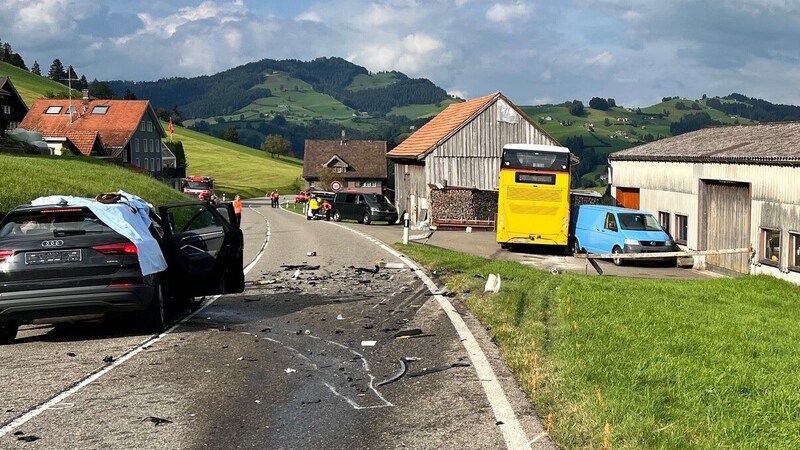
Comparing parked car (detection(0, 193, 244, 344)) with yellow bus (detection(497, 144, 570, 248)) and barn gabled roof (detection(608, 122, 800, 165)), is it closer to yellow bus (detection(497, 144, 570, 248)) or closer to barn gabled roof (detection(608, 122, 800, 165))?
barn gabled roof (detection(608, 122, 800, 165))

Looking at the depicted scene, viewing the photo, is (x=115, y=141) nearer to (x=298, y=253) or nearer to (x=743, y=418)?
(x=298, y=253)

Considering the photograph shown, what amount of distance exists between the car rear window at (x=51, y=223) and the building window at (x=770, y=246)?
783 inches

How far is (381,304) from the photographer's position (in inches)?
526

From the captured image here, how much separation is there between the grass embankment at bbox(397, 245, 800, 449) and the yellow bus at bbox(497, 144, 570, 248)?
14.3m

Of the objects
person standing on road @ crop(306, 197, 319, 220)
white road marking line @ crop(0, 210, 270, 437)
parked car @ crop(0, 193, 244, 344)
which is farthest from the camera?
person standing on road @ crop(306, 197, 319, 220)

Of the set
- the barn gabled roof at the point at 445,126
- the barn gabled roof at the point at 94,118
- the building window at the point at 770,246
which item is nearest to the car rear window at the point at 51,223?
the building window at the point at 770,246

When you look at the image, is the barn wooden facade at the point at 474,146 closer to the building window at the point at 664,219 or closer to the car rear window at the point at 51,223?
the building window at the point at 664,219

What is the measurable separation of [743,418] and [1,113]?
58.6 meters

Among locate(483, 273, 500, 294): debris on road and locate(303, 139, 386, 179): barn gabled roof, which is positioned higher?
locate(303, 139, 386, 179): barn gabled roof

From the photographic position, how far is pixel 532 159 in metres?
31.3

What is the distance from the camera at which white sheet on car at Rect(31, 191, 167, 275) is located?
1025 cm

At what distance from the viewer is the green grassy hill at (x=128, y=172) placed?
36.0 meters

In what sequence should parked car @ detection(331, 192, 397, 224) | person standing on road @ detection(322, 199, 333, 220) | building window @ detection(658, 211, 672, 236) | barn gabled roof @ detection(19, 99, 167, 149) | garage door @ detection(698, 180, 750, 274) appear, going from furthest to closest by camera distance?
barn gabled roof @ detection(19, 99, 167, 149) < person standing on road @ detection(322, 199, 333, 220) < parked car @ detection(331, 192, 397, 224) < building window @ detection(658, 211, 672, 236) < garage door @ detection(698, 180, 750, 274)

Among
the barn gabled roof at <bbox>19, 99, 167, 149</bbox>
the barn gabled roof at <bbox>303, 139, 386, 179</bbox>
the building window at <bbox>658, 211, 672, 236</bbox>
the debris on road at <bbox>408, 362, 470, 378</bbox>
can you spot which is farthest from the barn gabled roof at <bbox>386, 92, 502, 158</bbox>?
the barn gabled roof at <bbox>303, 139, 386, 179</bbox>
